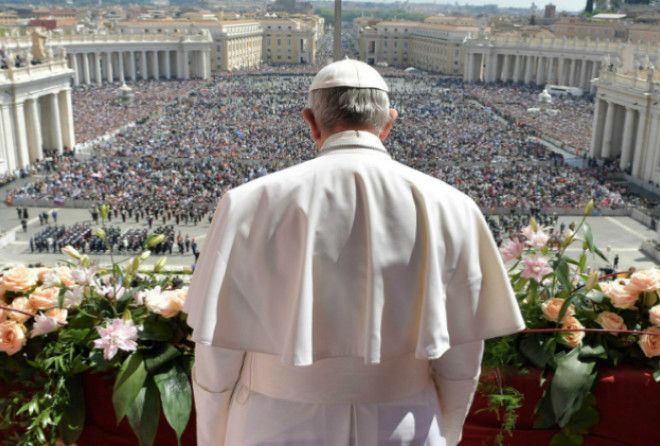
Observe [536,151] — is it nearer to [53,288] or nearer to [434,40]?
[53,288]

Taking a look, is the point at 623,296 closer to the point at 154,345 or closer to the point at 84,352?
the point at 154,345

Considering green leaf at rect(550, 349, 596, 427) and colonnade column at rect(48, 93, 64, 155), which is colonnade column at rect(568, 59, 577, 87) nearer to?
colonnade column at rect(48, 93, 64, 155)

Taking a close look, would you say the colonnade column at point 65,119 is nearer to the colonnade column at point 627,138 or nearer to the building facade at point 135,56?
the building facade at point 135,56

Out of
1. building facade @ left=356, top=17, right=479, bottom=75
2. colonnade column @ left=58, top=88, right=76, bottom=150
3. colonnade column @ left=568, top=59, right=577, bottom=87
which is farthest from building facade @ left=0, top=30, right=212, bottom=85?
colonnade column @ left=568, top=59, right=577, bottom=87

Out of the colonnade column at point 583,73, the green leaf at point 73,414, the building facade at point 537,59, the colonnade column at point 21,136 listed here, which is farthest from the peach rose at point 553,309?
the colonnade column at point 583,73

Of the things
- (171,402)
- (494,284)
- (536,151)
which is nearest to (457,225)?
(494,284)

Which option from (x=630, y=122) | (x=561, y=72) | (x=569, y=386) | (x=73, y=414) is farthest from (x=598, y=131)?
(x=73, y=414)

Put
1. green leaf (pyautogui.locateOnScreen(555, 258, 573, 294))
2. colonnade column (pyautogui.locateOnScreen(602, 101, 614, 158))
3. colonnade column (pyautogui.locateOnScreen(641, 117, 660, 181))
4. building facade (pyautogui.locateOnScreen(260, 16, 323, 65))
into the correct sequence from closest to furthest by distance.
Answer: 1. green leaf (pyautogui.locateOnScreen(555, 258, 573, 294))
2. colonnade column (pyautogui.locateOnScreen(641, 117, 660, 181))
3. colonnade column (pyautogui.locateOnScreen(602, 101, 614, 158))
4. building facade (pyautogui.locateOnScreen(260, 16, 323, 65))

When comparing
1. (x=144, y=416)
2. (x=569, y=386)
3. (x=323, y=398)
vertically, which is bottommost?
(x=144, y=416)
